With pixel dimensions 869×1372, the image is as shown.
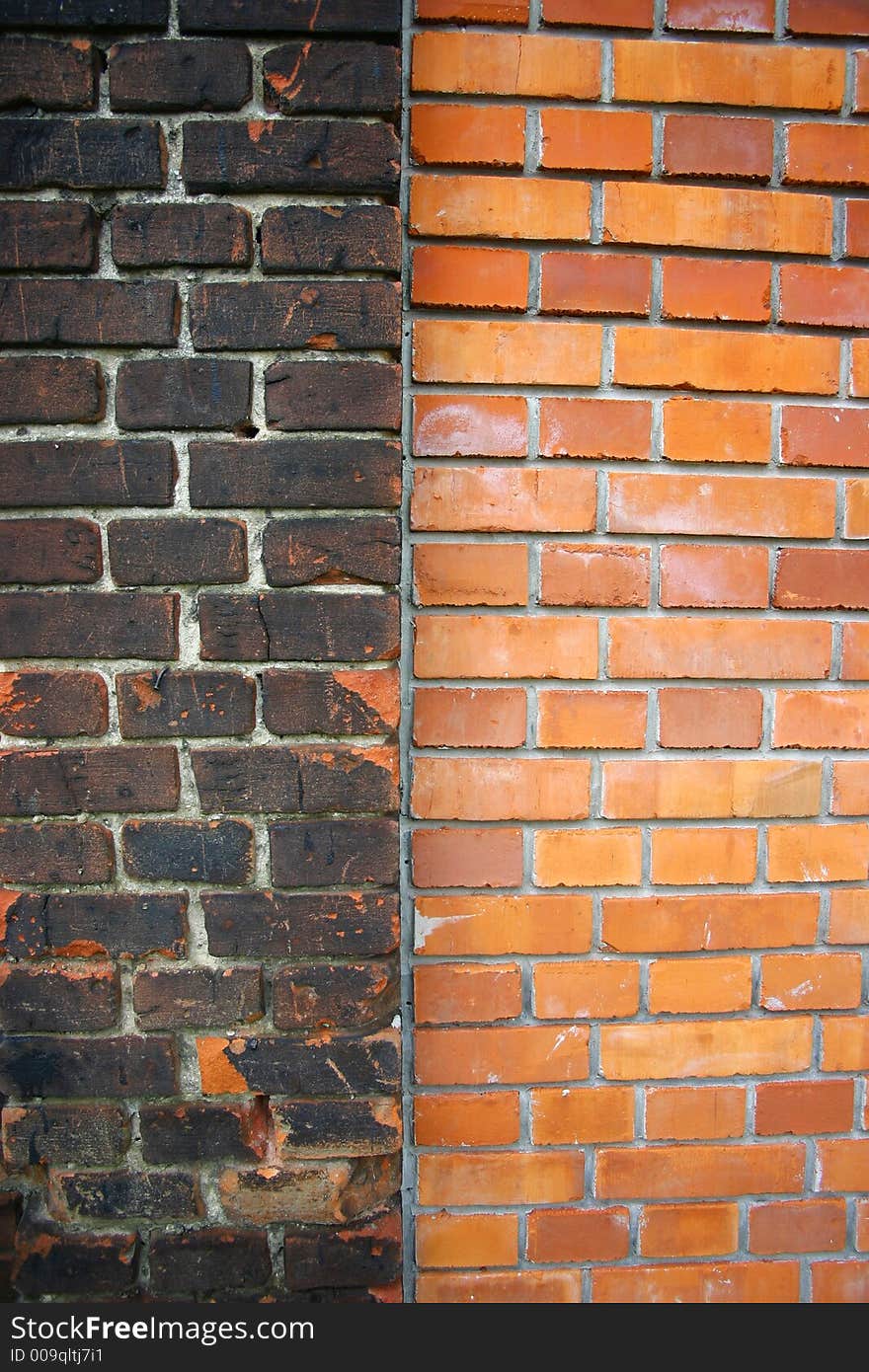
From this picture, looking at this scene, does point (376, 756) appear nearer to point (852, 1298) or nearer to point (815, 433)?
point (815, 433)

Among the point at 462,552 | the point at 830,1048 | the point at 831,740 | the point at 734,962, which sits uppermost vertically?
the point at 462,552

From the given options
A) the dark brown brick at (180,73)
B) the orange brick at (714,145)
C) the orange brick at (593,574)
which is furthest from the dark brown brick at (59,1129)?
the orange brick at (714,145)

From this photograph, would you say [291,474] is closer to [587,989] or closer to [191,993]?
[191,993]

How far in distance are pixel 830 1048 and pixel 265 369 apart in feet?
4.34

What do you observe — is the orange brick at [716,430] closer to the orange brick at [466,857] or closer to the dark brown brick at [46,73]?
the orange brick at [466,857]

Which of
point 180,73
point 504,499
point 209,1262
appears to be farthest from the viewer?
point 504,499

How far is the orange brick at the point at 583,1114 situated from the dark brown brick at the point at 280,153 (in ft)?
4.35

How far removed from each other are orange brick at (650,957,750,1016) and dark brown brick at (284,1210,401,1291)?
0.50 meters

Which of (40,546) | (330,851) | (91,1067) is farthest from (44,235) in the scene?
(91,1067)

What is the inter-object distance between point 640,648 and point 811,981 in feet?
1.97

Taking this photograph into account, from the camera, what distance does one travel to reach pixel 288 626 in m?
1.01

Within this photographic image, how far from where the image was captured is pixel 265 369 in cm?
100

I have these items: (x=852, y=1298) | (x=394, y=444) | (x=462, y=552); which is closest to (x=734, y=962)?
(x=852, y=1298)

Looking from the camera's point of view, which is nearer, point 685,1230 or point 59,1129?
point 59,1129
